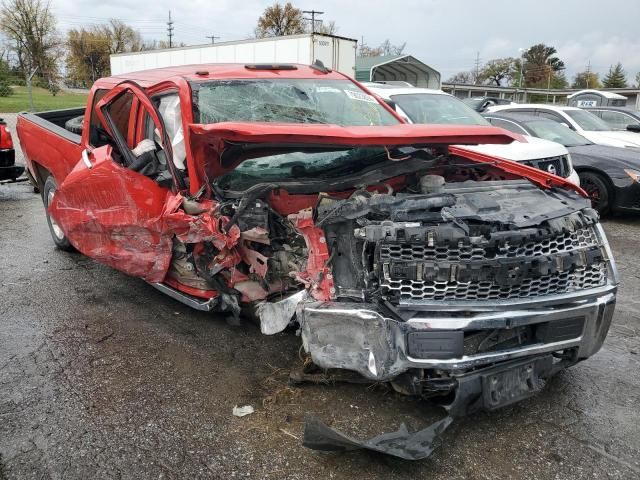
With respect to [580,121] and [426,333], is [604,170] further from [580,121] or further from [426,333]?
[426,333]

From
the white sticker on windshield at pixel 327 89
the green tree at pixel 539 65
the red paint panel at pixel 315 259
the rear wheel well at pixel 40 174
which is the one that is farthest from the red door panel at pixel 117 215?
the green tree at pixel 539 65

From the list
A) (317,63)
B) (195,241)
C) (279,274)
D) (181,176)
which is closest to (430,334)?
(279,274)

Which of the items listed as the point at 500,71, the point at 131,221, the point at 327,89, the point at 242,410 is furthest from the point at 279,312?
the point at 500,71

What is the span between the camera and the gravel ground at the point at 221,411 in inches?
101

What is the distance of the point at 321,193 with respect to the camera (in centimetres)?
310

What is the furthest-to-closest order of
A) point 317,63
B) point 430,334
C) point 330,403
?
point 317,63 < point 330,403 < point 430,334

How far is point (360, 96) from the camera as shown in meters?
4.55

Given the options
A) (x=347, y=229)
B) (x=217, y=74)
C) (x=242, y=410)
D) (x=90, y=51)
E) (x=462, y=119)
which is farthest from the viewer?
(x=90, y=51)

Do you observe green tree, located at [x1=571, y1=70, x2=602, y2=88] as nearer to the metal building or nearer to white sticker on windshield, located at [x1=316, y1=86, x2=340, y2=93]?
the metal building

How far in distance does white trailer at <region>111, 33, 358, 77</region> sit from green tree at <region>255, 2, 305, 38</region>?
129ft

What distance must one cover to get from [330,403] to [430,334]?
2.83ft

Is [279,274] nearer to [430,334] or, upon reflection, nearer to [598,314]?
[430,334]

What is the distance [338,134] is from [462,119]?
4989 millimetres

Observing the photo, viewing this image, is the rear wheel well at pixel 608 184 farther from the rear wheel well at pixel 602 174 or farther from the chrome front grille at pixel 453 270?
the chrome front grille at pixel 453 270
